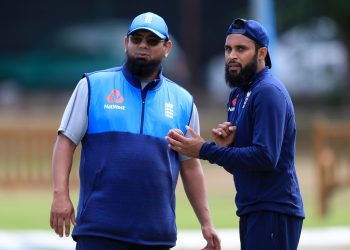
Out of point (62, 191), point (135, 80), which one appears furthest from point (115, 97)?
point (62, 191)

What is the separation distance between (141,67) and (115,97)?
0.81ft

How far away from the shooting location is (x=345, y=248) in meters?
12.1

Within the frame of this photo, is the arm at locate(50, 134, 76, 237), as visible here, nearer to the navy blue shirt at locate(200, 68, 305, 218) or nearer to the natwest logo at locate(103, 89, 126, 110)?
the natwest logo at locate(103, 89, 126, 110)

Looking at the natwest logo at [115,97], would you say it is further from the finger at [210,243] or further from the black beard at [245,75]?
the finger at [210,243]

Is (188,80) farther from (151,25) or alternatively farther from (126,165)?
(126,165)

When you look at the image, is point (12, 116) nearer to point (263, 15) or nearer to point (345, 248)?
point (263, 15)

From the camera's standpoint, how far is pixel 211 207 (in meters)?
19.3

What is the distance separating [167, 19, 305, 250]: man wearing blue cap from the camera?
675 cm

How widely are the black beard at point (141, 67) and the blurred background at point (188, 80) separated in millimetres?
4555

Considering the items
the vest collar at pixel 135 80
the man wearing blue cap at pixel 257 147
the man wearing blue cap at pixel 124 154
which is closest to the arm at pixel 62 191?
the man wearing blue cap at pixel 124 154

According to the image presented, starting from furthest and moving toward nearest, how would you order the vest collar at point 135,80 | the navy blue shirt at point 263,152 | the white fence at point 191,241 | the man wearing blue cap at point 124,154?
1. the white fence at point 191,241
2. the vest collar at point 135,80
3. the man wearing blue cap at point 124,154
4. the navy blue shirt at point 263,152

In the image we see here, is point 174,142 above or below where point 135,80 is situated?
below

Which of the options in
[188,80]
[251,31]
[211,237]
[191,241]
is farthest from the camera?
[188,80]

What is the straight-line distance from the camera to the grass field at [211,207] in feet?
51.8
